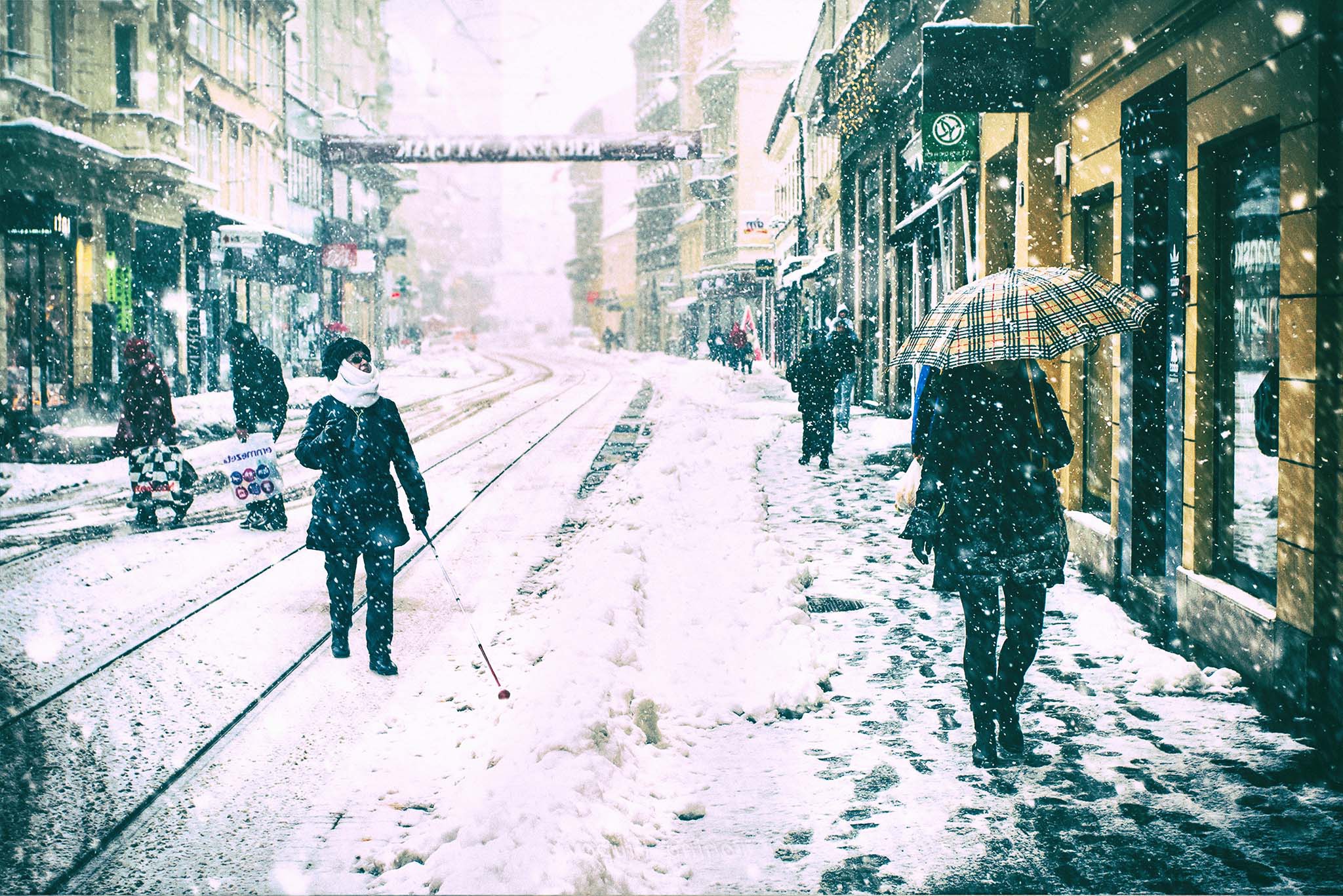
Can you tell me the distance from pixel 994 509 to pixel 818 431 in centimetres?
991

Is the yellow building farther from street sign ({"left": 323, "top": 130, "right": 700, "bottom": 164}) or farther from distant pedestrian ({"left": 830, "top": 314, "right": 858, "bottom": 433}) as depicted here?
street sign ({"left": 323, "top": 130, "right": 700, "bottom": 164})

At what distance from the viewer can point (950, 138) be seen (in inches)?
502

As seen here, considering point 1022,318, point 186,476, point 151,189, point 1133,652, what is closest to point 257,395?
point 186,476

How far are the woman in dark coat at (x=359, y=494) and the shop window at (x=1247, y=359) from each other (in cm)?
440

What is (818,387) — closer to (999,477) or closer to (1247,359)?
(1247,359)

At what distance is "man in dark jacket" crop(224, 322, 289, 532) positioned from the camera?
10594 millimetres

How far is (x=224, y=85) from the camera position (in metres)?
33.3

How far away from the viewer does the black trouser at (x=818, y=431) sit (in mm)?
14531

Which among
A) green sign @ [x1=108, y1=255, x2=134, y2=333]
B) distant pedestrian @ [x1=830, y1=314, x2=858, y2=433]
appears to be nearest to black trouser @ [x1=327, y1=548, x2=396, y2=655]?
distant pedestrian @ [x1=830, y1=314, x2=858, y2=433]

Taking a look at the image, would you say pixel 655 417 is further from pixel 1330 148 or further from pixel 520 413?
pixel 1330 148

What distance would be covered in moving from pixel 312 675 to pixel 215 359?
28957 mm

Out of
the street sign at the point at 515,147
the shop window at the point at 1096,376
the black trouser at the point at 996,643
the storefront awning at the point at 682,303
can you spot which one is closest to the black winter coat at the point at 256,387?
the shop window at the point at 1096,376

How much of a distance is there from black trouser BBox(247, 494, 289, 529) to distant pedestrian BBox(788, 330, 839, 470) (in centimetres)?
652

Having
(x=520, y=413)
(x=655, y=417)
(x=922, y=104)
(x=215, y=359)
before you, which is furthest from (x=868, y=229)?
(x=215, y=359)
